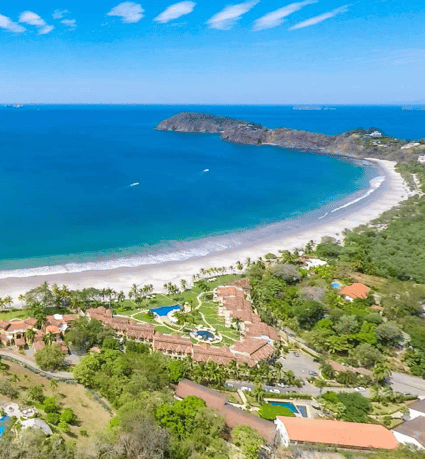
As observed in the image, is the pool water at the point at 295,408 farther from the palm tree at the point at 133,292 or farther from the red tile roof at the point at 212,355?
the palm tree at the point at 133,292

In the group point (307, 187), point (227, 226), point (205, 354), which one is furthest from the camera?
point (307, 187)

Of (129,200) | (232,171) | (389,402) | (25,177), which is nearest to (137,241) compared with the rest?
(129,200)

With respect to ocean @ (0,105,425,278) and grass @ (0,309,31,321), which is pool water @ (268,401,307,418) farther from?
ocean @ (0,105,425,278)

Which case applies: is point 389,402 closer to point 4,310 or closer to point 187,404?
point 187,404

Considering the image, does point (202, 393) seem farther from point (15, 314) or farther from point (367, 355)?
point (15, 314)

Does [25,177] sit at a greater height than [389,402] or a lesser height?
greater

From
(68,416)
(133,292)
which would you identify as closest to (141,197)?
(133,292)
